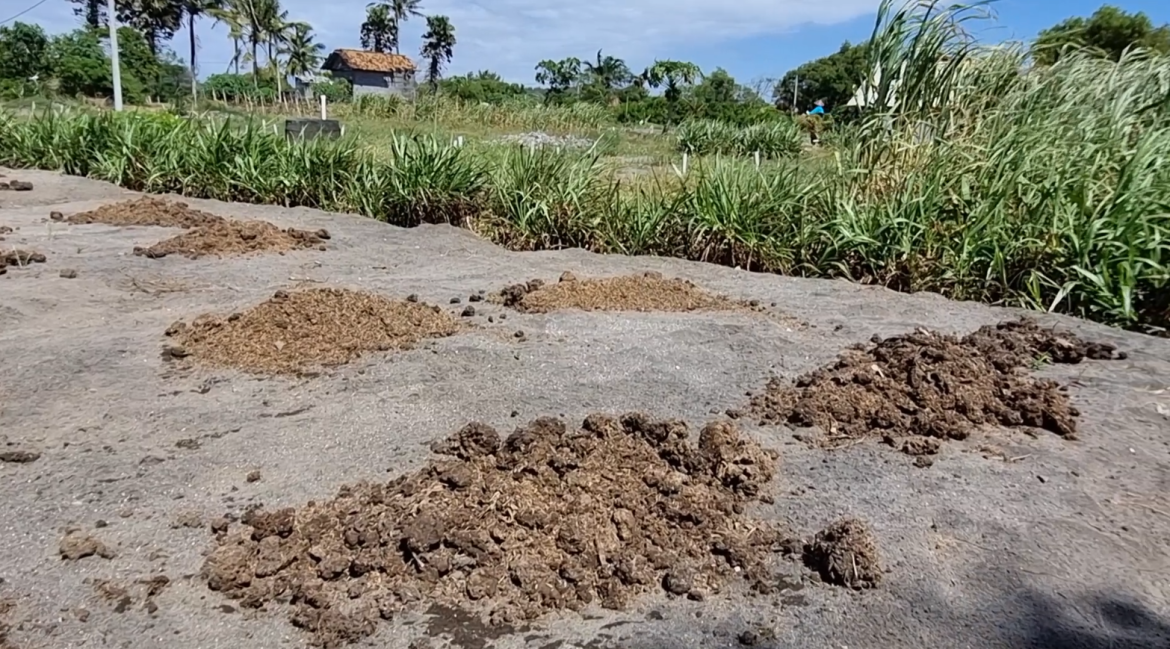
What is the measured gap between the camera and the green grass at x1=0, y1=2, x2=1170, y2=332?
4.40 m

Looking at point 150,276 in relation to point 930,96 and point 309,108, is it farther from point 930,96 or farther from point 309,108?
point 309,108

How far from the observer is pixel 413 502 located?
2.17 metres

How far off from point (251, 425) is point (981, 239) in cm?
393

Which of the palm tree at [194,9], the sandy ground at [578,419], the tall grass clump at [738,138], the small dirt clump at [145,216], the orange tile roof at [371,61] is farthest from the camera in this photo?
the orange tile roof at [371,61]

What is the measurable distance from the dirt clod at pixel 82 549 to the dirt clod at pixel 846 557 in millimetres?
1741

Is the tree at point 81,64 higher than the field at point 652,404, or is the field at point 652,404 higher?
the tree at point 81,64

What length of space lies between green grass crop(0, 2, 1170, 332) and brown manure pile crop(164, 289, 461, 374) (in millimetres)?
2423

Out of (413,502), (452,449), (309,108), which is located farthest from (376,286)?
(309,108)

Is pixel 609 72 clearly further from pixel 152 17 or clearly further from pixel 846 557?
pixel 846 557

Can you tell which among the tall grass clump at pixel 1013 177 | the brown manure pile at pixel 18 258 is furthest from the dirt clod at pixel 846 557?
the brown manure pile at pixel 18 258

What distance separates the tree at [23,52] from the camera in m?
29.9

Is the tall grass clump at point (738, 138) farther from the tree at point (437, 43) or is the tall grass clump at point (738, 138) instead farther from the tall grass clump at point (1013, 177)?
the tree at point (437, 43)

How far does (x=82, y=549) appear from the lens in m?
2.04

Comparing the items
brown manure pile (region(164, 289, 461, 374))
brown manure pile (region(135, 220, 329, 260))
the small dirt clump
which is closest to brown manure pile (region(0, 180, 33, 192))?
the small dirt clump
